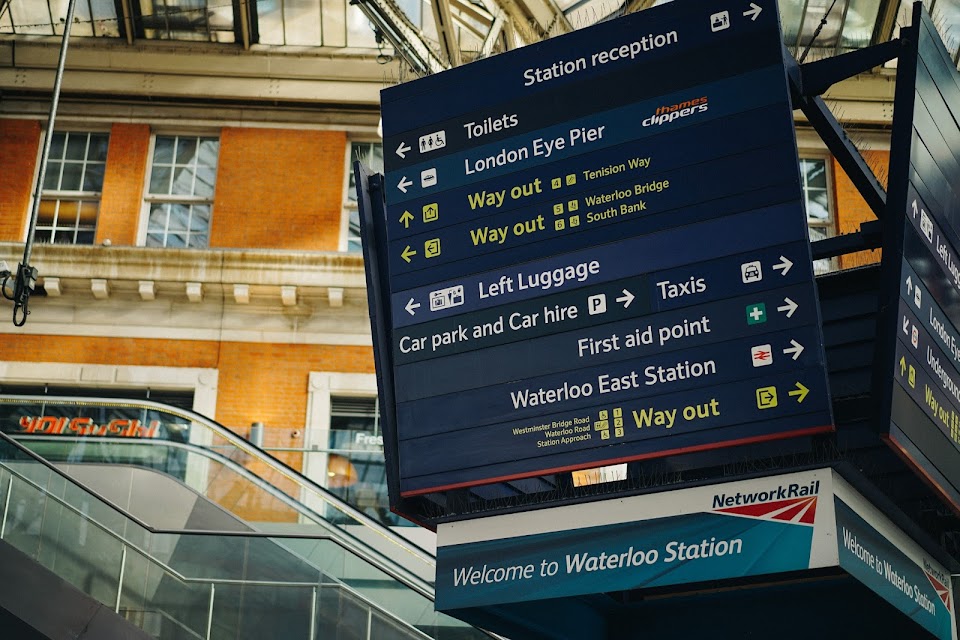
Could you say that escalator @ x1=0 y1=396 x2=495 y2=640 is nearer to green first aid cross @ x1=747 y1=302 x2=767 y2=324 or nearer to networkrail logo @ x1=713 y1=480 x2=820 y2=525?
networkrail logo @ x1=713 y1=480 x2=820 y2=525

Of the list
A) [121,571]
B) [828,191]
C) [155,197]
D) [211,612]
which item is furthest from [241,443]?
[828,191]

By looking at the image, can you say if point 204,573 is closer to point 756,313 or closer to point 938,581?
point 756,313

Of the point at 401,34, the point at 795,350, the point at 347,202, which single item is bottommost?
the point at 795,350

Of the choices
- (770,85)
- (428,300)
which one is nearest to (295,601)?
(428,300)

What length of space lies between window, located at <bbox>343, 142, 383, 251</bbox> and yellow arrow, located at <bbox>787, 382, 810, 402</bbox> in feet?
42.2

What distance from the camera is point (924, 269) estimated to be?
23.8 feet

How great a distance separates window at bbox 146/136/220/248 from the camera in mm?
19203

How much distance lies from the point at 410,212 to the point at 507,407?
4.98 ft

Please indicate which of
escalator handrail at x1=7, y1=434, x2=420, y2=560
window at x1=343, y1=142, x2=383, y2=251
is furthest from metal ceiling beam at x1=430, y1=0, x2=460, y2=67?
escalator handrail at x1=7, y1=434, x2=420, y2=560

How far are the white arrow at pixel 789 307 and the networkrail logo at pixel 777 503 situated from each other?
909mm

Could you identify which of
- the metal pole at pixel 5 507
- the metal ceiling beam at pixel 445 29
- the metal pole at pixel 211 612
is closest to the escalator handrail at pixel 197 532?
the metal pole at pixel 5 507

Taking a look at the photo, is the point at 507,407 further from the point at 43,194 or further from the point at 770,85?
the point at 43,194

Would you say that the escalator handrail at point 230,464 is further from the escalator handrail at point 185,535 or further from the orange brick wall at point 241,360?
the orange brick wall at point 241,360

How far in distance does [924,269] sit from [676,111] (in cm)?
171
